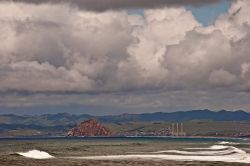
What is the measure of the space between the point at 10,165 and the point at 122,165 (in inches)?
887

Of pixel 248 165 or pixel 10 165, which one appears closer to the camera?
pixel 10 165

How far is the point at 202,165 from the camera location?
108m

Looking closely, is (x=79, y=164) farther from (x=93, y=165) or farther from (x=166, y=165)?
(x=166, y=165)

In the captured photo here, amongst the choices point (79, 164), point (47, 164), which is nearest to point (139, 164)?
point (79, 164)

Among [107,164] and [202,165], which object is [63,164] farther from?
[202,165]

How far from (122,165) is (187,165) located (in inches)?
555

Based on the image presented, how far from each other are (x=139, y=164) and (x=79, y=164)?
13.0 m

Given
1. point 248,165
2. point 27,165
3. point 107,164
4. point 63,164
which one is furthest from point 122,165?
point 248,165

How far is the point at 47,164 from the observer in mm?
106812

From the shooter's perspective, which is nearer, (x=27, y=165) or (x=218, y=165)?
(x=27, y=165)

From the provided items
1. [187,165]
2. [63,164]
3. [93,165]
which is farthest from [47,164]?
[187,165]

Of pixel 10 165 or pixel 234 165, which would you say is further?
pixel 234 165

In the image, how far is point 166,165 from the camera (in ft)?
354

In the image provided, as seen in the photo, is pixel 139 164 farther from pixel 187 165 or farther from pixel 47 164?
pixel 47 164
